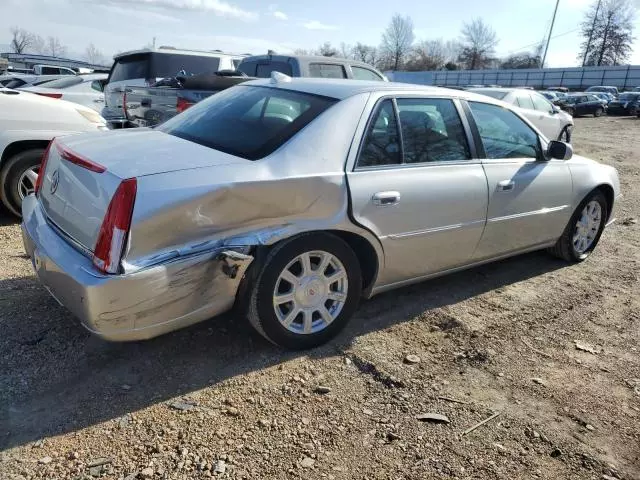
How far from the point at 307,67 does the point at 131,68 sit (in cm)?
315

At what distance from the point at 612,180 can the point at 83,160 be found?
4731mm

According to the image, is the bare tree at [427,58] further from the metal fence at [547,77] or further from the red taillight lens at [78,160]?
the red taillight lens at [78,160]

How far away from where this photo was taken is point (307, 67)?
24.9ft

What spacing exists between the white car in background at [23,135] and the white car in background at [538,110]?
868 cm

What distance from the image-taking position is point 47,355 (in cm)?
300

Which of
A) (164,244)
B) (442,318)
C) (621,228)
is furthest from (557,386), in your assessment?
(621,228)

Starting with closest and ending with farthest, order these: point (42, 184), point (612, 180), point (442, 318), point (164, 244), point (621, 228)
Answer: point (164, 244)
point (42, 184)
point (442, 318)
point (612, 180)
point (621, 228)

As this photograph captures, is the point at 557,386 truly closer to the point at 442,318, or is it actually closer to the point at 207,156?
the point at 442,318

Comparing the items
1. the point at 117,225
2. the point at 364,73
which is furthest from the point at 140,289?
the point at 364,73

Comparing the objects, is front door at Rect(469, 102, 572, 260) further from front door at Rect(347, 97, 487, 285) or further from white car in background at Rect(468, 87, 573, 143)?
white car in background at Rect(468, 87, 573, 143)

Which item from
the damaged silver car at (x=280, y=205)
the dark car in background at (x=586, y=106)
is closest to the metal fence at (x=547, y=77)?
the dark car in background at (x=586, y=106)

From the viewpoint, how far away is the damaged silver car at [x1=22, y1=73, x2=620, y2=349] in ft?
8.38

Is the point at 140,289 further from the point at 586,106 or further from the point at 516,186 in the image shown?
the point at 586,106

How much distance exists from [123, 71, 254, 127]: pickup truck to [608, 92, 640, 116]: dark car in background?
107 feet
